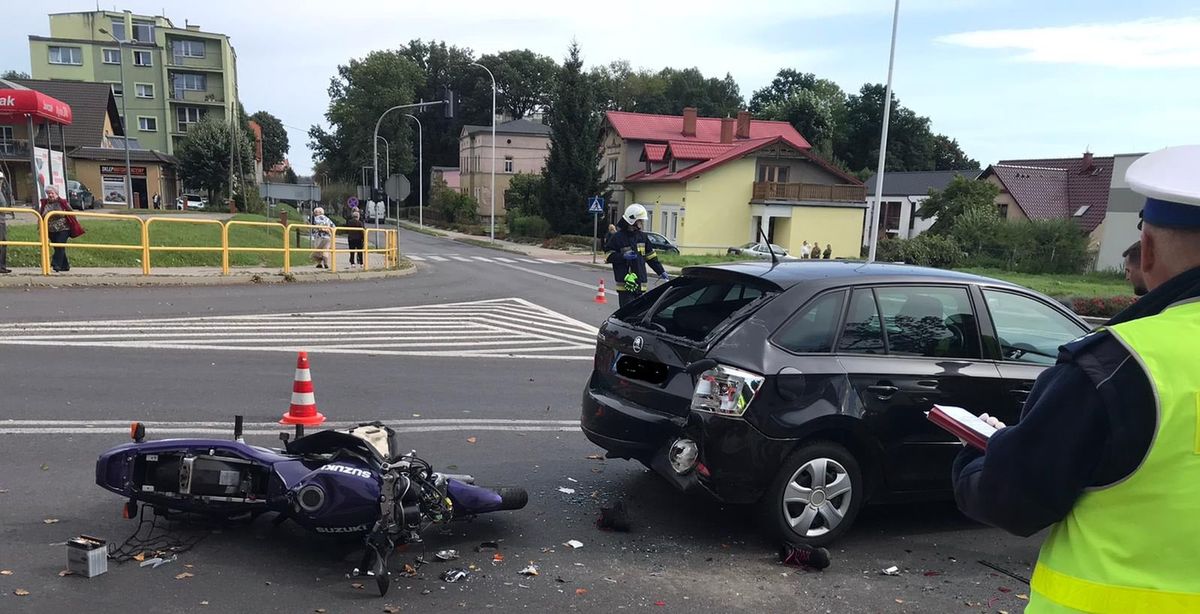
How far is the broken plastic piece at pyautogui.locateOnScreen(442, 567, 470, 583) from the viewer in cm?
385

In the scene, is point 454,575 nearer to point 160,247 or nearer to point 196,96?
point 160,247

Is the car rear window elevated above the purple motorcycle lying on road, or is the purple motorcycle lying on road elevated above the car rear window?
the car rear window

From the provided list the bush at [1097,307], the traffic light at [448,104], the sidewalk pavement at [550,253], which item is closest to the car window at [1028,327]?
the bush at [1097,307]

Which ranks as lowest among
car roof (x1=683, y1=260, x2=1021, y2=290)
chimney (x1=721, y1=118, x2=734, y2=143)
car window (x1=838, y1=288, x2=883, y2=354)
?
car window (x1=838, y1=288, x2=883, y2=354)

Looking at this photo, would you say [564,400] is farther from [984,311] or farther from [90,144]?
[90,144]

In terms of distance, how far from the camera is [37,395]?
6.89 meters

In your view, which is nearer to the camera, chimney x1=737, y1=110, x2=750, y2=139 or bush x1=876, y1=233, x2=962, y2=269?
bush x1=876, y1=233, x2=962, y2=269

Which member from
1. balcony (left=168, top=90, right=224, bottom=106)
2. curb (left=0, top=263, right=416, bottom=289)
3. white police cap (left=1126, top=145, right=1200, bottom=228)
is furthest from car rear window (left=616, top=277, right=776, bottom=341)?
balcony (left=168, top=90, right=224, bottom=106)

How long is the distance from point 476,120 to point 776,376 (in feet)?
342

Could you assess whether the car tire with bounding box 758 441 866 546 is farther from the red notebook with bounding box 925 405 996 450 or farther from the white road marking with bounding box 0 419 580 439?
the white road marking with bounding box 0 419 580 439

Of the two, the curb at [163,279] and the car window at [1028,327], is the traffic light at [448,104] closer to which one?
the curb at [163,279]

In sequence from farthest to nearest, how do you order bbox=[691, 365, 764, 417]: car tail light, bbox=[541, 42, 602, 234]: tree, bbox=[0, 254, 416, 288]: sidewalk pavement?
bbox=[541, 42, 602, 234]: tree < bbox=[0, 254, 416, 288]: sidewalk pavement < bbox=[691, 365, 764, 417]: car tail light

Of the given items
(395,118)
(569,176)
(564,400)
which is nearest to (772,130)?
(569,176)

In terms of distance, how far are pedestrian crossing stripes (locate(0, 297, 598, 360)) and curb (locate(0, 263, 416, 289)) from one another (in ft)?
14.1
